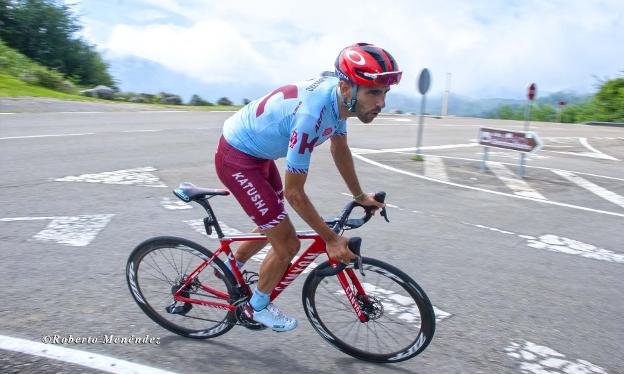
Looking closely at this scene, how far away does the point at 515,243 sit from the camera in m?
6.37

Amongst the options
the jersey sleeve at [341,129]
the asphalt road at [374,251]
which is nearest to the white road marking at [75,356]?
the asphalt road at [374,251]

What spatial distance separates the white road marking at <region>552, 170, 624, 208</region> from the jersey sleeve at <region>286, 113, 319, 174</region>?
25.1ft

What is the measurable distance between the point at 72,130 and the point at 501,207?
1036 cm

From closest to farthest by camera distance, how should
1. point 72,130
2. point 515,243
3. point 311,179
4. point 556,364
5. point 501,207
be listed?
point 556,364, point 515,243, point 501,207, point 311,179, point 72,130

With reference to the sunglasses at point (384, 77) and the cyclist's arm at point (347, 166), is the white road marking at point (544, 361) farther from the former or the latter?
the sunglasses at point (384, 77)

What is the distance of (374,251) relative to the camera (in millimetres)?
5730

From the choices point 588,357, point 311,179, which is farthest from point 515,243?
point 311,179

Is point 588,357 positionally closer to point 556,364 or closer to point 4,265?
point 556,364

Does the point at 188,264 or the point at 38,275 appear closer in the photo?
the point at 188,264

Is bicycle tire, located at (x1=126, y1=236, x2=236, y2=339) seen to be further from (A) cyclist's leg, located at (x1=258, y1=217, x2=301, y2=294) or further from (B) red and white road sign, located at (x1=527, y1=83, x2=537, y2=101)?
(B) red and white road sign, located at (x1=527, y1=83, x2=537, y2=101)

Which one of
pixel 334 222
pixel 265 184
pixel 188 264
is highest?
pixel 265 184

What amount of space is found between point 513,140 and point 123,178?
297 inches

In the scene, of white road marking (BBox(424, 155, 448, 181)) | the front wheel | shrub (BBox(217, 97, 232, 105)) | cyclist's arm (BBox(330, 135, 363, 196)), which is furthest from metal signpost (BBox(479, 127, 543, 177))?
shrub (BBox(217, 97, 232, 105))

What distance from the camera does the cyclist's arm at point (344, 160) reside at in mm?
3736
